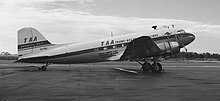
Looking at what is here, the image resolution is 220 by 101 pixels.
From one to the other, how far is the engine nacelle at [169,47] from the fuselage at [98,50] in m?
0.82

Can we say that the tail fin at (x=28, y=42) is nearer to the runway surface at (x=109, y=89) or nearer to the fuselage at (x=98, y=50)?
the fuselage at (x=98, y=50)

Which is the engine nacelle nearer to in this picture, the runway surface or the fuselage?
the fuselage

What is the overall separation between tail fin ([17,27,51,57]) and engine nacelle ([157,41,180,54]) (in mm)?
11900

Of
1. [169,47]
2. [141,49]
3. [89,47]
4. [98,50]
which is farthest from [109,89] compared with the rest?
[89,47]

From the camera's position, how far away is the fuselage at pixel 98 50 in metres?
24.0

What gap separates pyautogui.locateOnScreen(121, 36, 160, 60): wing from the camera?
21177 mm

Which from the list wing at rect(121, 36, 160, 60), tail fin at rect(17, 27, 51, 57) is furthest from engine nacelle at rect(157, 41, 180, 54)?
tail fin at rect(17, 27, 51, 57)

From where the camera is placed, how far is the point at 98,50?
2416 centimetres

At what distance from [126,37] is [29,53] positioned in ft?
32.0

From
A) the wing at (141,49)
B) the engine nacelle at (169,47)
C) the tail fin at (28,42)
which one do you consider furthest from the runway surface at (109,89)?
the tail fin at (28,42)

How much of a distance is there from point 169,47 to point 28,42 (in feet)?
45.0

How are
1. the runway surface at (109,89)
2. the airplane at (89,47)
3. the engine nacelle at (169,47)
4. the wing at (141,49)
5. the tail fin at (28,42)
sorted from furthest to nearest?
the tail fin at (28,42)
the airplane at (89,47)
the engine nacelle at (169,47)
the wing at (141,49)
the runway surface at (109,89)

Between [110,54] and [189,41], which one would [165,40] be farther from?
[110,54]

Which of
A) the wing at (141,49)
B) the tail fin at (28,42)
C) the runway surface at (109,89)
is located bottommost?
the runway surface at (109,89)
